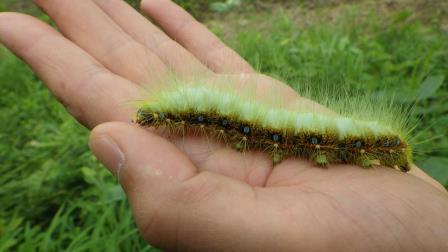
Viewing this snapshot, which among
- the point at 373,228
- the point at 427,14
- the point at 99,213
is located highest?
the point at 427,14

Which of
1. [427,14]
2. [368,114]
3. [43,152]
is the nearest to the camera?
[368,114]

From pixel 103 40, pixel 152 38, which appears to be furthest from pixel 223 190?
pixel 152 38

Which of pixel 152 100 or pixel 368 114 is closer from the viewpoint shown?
pixel 152 100

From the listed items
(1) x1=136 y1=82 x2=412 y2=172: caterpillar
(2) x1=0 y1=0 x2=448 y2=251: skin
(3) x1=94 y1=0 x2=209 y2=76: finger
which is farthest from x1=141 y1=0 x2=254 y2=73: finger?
(2) x1=0 y1=0 x2=448 y2=251: skin

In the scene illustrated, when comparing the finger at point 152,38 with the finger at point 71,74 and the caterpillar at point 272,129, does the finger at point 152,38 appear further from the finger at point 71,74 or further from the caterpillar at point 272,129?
the finger at point 71,74

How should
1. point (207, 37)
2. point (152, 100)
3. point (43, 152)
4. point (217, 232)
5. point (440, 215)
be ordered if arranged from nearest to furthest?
point (217, 232)
point (440, 215)
point (152, 100)
point (207, 37)
point (43, 152)

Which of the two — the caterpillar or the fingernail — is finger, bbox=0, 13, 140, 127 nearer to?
the caterpillar

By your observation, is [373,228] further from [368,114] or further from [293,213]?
[368,114]

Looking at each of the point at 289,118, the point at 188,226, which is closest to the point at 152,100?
the point at 289,118
